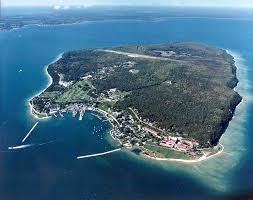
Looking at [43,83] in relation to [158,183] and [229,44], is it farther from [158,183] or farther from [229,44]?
[229,44]

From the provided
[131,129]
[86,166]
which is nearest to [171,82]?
[131,129]

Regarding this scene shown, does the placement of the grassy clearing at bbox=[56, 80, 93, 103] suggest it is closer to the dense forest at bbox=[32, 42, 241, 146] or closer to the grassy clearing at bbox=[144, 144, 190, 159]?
the dense forest at bbox=[32, 42, 241, 146]

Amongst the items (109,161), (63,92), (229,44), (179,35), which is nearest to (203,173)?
(109,161)

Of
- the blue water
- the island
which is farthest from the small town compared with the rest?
the blue water

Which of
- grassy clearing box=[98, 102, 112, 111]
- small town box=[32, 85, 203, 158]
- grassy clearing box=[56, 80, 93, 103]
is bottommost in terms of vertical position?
grassy clearing box=[56, 80, 93, 103]

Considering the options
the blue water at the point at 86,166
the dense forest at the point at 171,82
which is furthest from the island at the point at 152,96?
the blue water at the point at 86,166

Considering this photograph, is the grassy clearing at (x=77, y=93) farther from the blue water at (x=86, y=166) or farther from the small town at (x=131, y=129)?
the blue water at (x=86, y=166)

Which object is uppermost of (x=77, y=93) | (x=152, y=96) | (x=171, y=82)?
(x=152, y=96)

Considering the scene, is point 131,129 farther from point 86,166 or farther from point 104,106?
point 86,166
